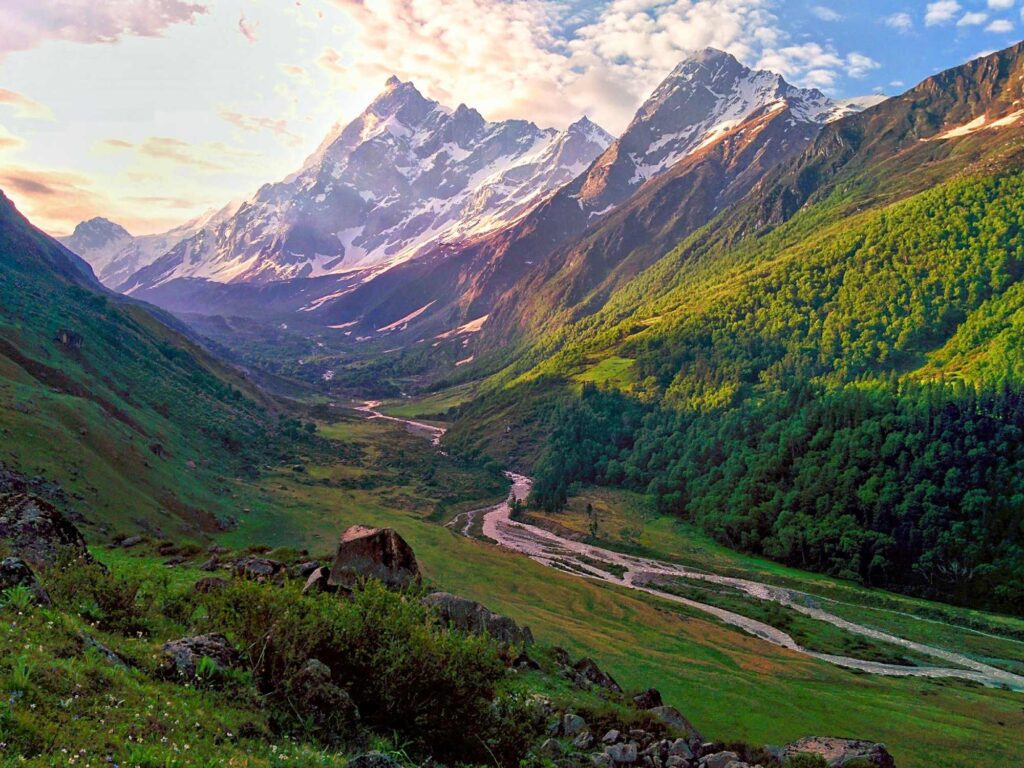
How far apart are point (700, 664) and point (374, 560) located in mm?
30489

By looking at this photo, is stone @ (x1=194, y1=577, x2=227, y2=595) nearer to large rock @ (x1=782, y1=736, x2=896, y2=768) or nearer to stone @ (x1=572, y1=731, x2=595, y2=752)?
stone @ (x1=572, y1=731, x2=595, y2=752)

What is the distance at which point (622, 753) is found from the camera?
71.6 feet

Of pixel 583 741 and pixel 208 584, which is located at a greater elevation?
pixel 208 584

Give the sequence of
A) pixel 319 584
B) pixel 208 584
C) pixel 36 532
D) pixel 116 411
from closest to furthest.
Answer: pixel 36 532, pixel 208 584, pixel 319 584, pixel 116 411

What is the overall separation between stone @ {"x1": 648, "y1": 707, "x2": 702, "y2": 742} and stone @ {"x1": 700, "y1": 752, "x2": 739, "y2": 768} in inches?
106

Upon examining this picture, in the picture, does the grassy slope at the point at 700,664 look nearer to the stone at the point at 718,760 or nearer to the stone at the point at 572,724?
the stone at the point at 718,760

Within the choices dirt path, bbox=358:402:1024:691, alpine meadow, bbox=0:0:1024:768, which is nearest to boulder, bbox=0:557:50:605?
alpine meadow, bbox=0:0:1024:768

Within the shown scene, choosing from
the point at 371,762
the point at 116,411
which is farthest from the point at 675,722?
the point at 116,411

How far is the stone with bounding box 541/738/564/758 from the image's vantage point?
1960 centimetres

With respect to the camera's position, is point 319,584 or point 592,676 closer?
point 319,584

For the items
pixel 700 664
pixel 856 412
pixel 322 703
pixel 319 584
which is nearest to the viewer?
pixel 322 703

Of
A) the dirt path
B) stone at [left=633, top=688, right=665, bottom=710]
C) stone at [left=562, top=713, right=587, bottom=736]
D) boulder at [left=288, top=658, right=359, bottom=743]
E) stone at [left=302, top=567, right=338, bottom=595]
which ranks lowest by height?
the dirt path

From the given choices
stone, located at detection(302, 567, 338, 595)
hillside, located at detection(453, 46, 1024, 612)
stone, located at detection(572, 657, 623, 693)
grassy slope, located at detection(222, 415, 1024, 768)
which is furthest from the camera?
hillside, located at detection(453, 46, 1024, 612)

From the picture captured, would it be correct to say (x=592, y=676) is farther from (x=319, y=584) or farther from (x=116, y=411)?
(x=116, y=411)
